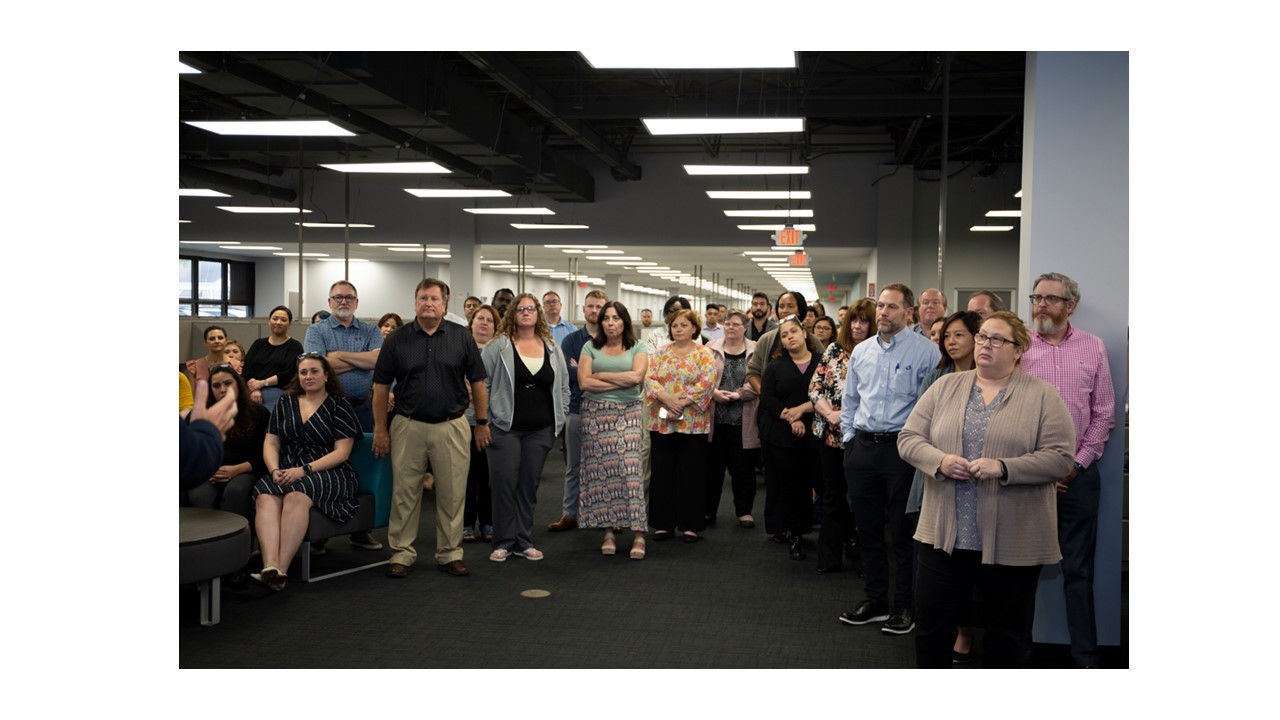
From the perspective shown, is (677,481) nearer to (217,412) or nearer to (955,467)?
(955,467)

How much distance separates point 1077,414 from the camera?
12.8ft

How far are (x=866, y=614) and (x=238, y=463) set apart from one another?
330 cm

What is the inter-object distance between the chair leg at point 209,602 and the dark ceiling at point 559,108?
4005 mm

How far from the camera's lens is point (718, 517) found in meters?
7.26

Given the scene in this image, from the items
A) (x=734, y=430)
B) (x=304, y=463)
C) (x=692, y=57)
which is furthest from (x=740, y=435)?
(x=304, y=463)

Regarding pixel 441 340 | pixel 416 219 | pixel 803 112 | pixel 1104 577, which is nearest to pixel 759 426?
pixel 441 340

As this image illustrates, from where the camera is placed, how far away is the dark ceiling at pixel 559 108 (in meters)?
8.77

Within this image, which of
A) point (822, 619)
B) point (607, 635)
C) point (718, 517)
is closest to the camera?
point (607, 635)

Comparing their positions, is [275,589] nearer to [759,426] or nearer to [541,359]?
[541,359]

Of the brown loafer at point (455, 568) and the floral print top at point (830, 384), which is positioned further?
the brown loafer at point (455, 568)

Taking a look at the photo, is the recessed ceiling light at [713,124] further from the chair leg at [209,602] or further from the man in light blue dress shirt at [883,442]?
the chair leg at [209,602]

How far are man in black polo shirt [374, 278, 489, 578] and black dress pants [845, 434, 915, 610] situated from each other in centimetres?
211

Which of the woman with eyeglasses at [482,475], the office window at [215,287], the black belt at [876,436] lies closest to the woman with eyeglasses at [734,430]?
the woman with eyeglasses at [482,475]

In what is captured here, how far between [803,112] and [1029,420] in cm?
887
